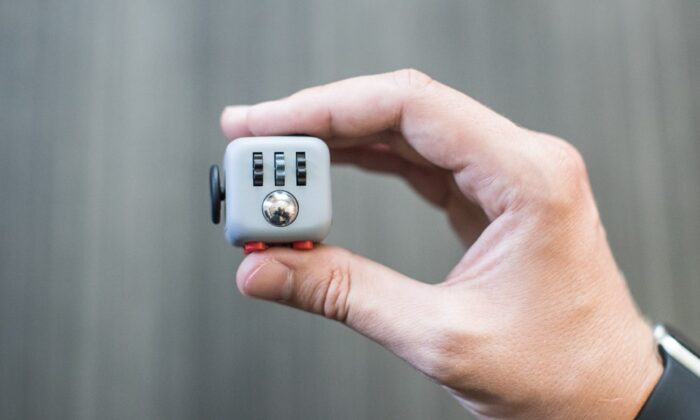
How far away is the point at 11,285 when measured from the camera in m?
0.63

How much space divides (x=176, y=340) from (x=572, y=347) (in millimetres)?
424

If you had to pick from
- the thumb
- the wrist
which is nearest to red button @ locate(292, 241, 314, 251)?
the thumb

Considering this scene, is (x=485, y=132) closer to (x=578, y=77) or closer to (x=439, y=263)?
(x=439, y=263)

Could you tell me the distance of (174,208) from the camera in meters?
0.66

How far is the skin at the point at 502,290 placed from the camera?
436 millimetres

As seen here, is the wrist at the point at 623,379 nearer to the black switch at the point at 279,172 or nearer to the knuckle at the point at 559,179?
the knuckle at the point at 559,179

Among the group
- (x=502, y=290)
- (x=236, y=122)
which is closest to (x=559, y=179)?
(x=502, y=290)

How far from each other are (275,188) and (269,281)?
7cm

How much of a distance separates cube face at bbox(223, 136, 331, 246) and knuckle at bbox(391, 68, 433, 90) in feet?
0.37

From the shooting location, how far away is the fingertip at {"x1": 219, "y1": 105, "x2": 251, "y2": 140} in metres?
0.56

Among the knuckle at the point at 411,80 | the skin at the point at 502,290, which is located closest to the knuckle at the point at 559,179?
the skin at the point at 502,290

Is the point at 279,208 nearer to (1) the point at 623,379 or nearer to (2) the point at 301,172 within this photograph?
(2) the point at 301,172

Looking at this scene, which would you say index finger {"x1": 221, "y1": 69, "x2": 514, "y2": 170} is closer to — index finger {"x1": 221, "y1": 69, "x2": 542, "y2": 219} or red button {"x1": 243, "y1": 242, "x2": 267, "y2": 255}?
index finger {"x1": 221, "y1": 69, "x2": 542, "y2": 219}

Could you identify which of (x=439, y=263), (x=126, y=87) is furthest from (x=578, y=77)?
(x=126, y=87)
